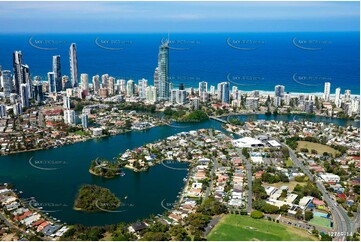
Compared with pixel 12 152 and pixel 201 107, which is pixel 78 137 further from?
pixel 201 107

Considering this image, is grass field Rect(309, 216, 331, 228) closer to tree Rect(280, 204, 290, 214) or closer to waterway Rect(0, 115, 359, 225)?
tree Rect(280, 204, 290, 214)

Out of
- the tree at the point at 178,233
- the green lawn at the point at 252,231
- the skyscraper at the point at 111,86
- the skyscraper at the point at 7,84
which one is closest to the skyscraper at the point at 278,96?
the skyscraper at the point at 111,86

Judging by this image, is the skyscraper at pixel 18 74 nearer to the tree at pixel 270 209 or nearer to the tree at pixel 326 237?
the tree at pixel 270 209

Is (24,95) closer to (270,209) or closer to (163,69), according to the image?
(163,69)

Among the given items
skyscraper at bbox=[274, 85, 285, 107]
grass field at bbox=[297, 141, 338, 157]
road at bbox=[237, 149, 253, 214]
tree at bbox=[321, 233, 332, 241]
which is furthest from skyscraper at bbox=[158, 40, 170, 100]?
tree at bbox=[321, 233, 332, 241]

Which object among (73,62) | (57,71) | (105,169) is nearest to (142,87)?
(73,62)
